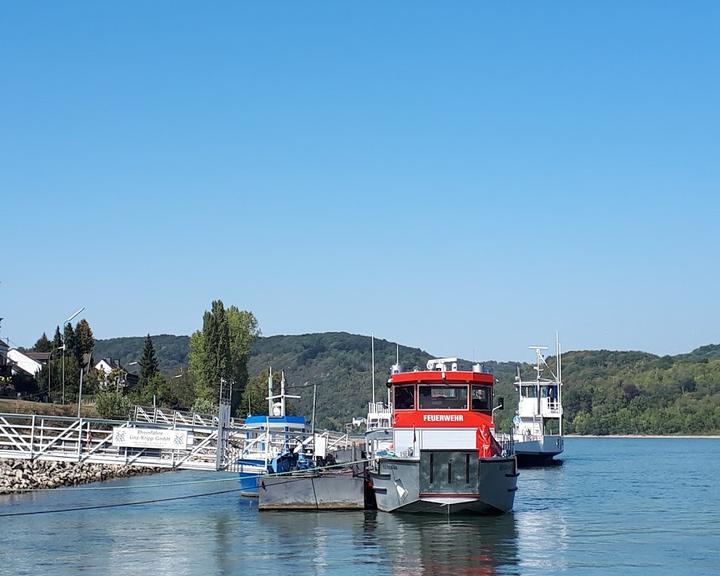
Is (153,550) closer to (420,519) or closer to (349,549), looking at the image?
(349,549)

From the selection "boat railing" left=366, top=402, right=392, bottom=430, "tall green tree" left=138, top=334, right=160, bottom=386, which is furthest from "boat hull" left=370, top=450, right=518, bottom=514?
"tall green tree" left=138, top=334, right=160, bottom=386

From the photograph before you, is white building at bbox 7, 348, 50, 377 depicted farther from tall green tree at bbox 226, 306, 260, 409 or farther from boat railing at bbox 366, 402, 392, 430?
boat railing at bbox 366, 402, 392, 430

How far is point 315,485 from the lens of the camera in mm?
41281

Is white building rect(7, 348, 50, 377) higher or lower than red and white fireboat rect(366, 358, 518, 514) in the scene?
higher

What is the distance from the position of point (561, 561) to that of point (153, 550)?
12680mm

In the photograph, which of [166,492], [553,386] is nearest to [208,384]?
[553,386]

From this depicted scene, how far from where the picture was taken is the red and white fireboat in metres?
38.6

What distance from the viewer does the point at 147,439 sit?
42.2m

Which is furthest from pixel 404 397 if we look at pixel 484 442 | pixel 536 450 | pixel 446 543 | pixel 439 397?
pixel 536 450

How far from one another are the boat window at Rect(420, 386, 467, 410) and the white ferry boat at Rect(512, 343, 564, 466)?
50068 millimetres

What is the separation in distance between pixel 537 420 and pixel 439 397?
57.5m

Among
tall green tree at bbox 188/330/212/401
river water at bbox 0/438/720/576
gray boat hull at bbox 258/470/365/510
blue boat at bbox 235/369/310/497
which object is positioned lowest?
river water at bbox 0/438/720/576

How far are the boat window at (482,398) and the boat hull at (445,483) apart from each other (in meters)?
3.09

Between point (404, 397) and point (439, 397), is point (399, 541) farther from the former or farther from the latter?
point (404, 397)
